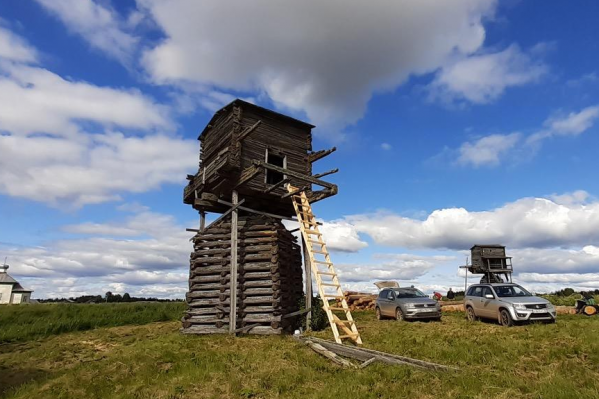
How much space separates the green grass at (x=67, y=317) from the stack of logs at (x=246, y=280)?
9.54m

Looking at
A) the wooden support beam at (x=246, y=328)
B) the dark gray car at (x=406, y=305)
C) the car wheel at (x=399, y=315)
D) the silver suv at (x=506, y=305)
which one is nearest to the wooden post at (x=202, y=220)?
the wooden support beam at (x=246, y=328)

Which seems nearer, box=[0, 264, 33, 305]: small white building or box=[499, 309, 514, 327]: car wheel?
box=[499, 309, 514, 327]: car wheel

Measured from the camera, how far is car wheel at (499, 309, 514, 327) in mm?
16203

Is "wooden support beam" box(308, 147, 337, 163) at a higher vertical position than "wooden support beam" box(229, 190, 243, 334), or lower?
higher

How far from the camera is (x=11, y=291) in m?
47.5

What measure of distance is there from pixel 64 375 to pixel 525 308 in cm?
1753

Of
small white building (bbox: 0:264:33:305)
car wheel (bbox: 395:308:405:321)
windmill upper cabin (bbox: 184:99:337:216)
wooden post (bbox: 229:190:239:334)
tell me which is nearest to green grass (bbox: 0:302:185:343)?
windmill upper cabin (bbox: 184:99:337:216)

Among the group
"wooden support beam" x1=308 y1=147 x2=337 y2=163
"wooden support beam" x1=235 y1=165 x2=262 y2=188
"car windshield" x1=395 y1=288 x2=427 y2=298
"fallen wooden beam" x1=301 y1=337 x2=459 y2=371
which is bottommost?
"fallen wooden beam" x1=301 y1=337 x2=459 y2=371

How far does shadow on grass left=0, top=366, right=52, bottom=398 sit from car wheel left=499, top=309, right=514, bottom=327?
1754 cm

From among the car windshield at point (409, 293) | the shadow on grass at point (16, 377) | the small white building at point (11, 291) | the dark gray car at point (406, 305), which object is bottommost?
the shadow on grass at point (16, 377)

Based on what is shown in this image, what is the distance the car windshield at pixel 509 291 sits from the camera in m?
17.8

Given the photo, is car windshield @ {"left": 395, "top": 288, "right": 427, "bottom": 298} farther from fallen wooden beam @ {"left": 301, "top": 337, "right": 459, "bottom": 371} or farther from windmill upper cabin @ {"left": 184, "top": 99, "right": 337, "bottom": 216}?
fallen wooden beam @ {"left": 301, "top": 337, "right": 459, "bottom": 371}

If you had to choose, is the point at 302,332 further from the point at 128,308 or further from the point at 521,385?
the point at 128,308

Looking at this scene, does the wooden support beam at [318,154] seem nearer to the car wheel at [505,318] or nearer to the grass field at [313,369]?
the grass field at [313,369]
